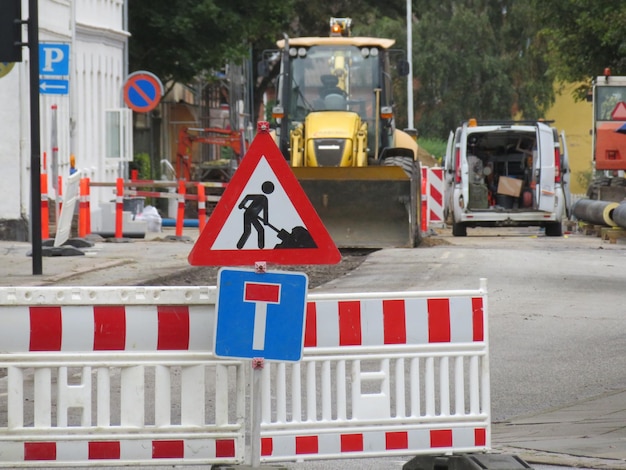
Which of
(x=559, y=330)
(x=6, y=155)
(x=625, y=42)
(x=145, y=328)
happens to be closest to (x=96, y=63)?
(x=6, y=155)

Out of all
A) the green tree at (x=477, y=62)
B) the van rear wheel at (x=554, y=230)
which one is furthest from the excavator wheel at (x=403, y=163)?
the green tree at (x=477, y=62)

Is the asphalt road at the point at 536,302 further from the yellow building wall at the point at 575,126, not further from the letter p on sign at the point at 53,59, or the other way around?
the yellow building wall at the point at 575,126

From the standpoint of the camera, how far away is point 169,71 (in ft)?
151

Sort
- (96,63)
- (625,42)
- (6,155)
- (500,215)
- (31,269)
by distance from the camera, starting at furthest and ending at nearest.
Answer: (625,42) < (96,63) < (500,215) < (6,155) < (31,269)

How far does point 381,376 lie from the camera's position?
276 inches

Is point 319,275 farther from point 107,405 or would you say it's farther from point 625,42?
point 625,42

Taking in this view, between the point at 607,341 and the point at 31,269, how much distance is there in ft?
26.2

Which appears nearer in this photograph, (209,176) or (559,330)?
(559,330)

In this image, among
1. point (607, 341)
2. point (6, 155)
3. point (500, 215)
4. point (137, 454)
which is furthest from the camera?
point (500, 215)

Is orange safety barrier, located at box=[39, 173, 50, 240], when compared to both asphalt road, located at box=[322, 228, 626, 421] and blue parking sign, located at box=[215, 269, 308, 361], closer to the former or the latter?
asphalt road, located at box=[322, 228, 626, 421]

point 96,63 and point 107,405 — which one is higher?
point 96,63

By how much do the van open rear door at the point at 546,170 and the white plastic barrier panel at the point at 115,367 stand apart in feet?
78.2

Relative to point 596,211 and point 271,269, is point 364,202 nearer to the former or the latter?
point 271,269

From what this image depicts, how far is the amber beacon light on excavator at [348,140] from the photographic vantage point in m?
23.6
